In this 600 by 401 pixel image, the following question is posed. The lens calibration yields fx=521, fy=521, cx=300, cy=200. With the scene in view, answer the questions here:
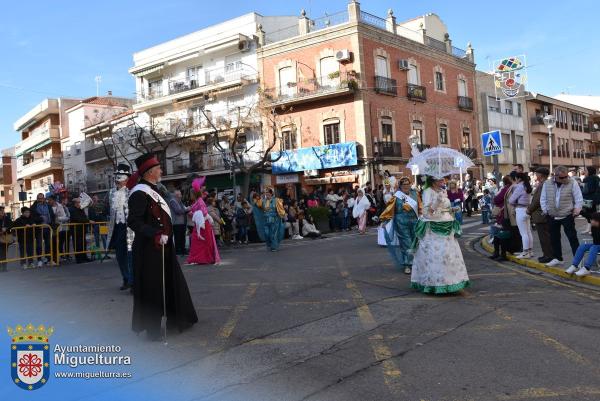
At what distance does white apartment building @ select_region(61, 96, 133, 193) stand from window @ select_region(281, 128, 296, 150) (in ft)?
67.0

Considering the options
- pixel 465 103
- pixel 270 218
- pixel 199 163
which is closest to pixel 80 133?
pixel 199 163

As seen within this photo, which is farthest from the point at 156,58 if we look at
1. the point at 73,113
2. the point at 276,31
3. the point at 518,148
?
the point at 518,148

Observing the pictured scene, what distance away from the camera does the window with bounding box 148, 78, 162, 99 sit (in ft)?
132

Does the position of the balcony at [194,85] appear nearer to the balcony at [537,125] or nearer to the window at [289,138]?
the window at [289,138]

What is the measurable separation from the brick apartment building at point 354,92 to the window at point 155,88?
1028 centimetres

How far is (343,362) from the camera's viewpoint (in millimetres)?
4449

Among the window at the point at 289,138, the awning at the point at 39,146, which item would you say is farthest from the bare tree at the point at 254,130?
the awning at the point at 39,146

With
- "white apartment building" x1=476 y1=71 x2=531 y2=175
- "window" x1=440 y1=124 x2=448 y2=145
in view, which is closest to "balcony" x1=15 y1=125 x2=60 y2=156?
"window" x1=440 y1=124 x2=448 y2=145

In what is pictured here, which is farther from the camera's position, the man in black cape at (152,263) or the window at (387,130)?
the window at (387,130)

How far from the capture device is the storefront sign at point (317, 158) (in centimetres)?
3008

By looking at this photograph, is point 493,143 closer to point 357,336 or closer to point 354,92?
point 357,336

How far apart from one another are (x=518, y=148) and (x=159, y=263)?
152 ft

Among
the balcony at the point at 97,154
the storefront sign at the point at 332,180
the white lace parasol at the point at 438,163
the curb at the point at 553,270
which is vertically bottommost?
the curb at the point at 553,270

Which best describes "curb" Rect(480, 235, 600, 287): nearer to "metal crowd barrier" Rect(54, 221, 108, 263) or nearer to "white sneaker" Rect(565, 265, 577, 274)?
"white sneaker" Rect(565, 265, 577, 274)
